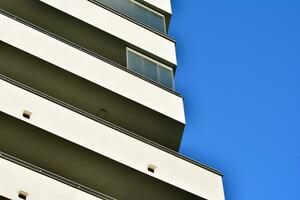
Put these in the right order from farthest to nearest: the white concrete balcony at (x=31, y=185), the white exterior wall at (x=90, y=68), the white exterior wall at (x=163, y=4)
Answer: the white exterior wall at (x=163, y=4)
the white exterior wall at (x=90, y=68)
the white concrete balcony at (x=31, y=185)

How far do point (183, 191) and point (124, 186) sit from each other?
6.31 ft

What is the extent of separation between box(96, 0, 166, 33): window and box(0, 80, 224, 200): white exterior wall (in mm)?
8767

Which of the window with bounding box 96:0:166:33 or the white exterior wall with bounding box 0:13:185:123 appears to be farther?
the window with bounding box 96:0:166:33

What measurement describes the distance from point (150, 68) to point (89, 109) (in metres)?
4.43

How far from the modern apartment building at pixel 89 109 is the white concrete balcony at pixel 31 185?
0.03 meters

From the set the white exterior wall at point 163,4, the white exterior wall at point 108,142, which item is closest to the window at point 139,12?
the white exterior wall at point 163,4

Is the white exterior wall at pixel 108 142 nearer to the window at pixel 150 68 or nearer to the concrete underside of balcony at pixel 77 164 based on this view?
the concrete underside of balcony at pixel 77 164

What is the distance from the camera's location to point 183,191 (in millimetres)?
24672

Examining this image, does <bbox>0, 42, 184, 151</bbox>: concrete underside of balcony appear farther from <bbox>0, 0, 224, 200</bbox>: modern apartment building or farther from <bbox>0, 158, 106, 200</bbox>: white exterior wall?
<bbox>0, 158, 106, 200</bbox>: white exterior wall

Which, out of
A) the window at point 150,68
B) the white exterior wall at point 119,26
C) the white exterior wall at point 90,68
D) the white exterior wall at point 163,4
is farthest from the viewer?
the white exterior wall at point 163,4

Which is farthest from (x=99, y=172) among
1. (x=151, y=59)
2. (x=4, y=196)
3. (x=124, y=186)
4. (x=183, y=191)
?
(x=151, y=59)

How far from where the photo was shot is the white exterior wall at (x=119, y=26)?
97.5 feet

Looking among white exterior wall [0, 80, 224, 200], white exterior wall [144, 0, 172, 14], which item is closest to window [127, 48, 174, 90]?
white exterior wall [144, 0, 172, 14]

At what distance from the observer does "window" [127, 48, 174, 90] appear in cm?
2998
